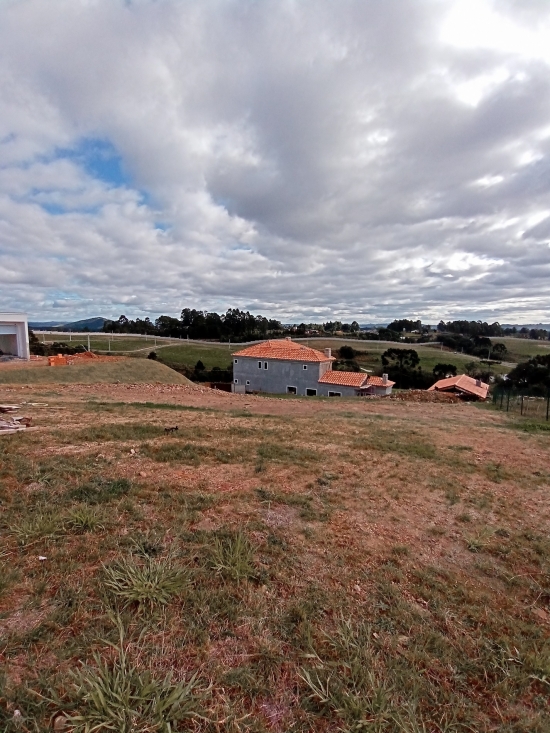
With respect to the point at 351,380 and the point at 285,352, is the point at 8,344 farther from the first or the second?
the point at 351,380

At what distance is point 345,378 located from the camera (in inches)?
1107

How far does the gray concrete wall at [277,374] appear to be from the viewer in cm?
2898

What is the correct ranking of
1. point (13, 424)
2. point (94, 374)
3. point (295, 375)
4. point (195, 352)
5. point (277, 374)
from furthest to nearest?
1. point (195, 352)
2. point (277, 374)
3. point (295, 375)
4. point (94, 374)
5. point (13, 424)

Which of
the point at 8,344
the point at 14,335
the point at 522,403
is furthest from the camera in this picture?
the point at 8,344

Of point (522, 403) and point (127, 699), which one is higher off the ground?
point (127, 699)

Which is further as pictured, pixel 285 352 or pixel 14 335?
pixel 285 352

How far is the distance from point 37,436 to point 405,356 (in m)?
50.6

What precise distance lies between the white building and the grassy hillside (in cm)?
661

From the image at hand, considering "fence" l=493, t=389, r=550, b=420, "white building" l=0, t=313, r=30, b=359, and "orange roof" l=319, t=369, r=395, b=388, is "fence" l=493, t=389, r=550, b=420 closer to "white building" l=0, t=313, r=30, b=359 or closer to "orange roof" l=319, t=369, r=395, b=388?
"orange roof" l=319, t=369, r=395, b=388

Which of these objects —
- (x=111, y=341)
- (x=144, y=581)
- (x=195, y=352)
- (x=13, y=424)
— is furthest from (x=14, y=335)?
(x=111, y=341)

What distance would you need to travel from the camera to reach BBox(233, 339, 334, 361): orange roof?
97.0 ft

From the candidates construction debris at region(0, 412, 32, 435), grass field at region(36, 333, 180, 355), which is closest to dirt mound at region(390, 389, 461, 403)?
construction debris at region(0, 412, 32, 435)

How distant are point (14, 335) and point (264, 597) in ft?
97.5

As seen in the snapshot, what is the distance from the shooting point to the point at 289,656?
231 cm
